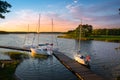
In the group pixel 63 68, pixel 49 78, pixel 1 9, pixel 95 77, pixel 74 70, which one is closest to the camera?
pixel 1 9

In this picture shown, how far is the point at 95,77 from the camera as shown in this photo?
2859 centimetres

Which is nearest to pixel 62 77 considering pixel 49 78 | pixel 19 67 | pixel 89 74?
pixel 49 78

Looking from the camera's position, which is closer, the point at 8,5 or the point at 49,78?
the point at 8,5

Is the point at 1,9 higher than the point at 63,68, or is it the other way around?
the point at 1,9

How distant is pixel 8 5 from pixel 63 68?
16697 millimetres

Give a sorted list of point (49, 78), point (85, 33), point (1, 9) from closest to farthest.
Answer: point (1, 9), point (49, 78), point (85, 33)

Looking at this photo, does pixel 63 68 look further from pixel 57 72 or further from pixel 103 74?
pixel 103 74

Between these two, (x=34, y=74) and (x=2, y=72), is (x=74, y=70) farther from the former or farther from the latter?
(x=2, y=72)

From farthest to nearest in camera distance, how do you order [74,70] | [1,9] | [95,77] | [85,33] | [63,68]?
[85,33] < [63,68] < [74,70] < [95,77] < [1,9]

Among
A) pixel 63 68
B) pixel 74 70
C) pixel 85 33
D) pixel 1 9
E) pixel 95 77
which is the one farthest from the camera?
pixel 85 33

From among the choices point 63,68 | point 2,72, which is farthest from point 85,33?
point 2,72

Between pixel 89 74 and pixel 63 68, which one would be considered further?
pixel 63 68

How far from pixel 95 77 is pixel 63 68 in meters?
10.6

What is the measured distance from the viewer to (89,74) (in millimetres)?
30188
